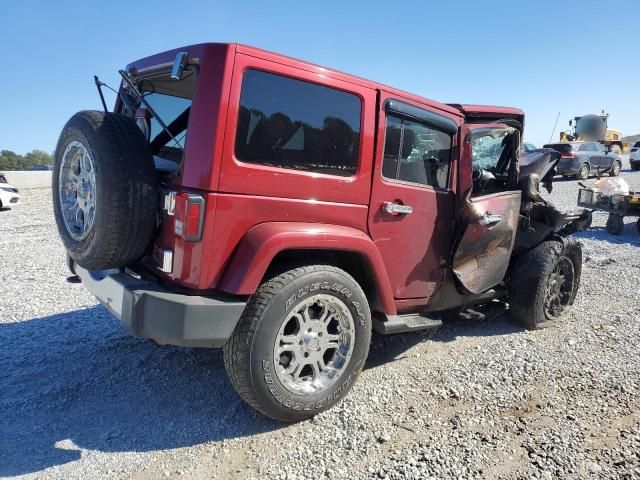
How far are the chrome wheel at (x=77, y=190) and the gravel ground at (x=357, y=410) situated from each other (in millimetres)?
1151

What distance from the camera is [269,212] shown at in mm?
2637

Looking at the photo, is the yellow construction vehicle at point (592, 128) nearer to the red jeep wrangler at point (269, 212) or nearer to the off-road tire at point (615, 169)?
the off-road tire at point (615, 169)

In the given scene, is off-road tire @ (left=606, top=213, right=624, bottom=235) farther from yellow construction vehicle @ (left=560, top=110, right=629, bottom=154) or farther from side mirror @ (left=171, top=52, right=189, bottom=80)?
yellow construction vehicle @ (left=560, top=110, right=629, bottom=154)

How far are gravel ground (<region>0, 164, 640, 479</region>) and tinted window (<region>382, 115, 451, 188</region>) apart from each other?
1461 mm

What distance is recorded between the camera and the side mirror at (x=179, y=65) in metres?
2.50

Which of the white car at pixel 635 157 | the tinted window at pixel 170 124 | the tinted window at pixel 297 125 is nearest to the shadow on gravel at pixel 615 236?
the tinted window at pixel 297 125

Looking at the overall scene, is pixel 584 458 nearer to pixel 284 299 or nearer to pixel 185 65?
pixel 284 299

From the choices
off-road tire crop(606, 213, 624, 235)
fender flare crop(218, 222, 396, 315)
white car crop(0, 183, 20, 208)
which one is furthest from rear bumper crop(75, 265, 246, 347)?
white car crop(0, 183, 20, 208)

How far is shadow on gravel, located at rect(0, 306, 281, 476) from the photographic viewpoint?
2602 mm

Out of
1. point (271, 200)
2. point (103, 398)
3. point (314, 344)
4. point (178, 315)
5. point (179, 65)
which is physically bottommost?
point (103, 398)

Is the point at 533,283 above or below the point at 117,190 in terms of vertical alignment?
below

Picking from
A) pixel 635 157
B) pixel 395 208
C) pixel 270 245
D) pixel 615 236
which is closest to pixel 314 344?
pixel 270 245

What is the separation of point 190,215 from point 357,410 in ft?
5.30

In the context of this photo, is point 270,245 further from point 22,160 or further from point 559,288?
point 22,160
